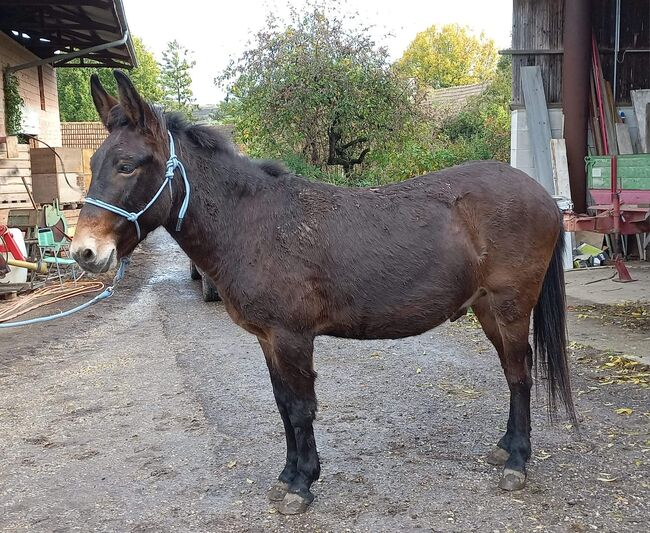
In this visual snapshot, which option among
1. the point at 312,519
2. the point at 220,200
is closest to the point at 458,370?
the point at 312,519

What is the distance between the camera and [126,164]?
2875 mm

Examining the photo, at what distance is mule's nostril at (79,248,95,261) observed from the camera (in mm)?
2770

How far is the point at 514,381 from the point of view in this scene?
3533 millimetres

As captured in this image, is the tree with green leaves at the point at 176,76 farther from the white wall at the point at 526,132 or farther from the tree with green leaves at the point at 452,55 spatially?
the white wall at the point at 526,132

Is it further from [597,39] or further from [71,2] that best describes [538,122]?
[71,2]

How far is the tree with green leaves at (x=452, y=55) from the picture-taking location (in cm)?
4803

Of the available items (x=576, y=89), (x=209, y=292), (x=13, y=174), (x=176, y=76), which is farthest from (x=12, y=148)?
(x=176, y=76)

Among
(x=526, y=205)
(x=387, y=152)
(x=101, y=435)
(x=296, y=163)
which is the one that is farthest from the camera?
(x=387, y=152)

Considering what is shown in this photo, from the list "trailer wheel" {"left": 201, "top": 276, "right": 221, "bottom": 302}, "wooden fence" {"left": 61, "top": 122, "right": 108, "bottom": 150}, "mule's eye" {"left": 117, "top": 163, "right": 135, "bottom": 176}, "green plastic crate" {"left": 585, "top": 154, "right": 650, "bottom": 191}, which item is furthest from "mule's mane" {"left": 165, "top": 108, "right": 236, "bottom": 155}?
"wooden fence" {"left": 61, "top": 122, "right": 108, "bottom": 150}

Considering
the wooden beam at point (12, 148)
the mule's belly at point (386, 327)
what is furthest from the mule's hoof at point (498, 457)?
the wooden beam at point (12, 148)

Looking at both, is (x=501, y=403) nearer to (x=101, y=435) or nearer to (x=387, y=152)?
(x=101, y=435)

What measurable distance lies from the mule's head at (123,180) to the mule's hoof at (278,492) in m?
1.48

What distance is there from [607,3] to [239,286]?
971 cm

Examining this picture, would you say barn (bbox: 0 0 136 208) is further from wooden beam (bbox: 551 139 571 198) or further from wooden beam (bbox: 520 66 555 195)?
wooden beam (bbox: 551 139 571 198)
